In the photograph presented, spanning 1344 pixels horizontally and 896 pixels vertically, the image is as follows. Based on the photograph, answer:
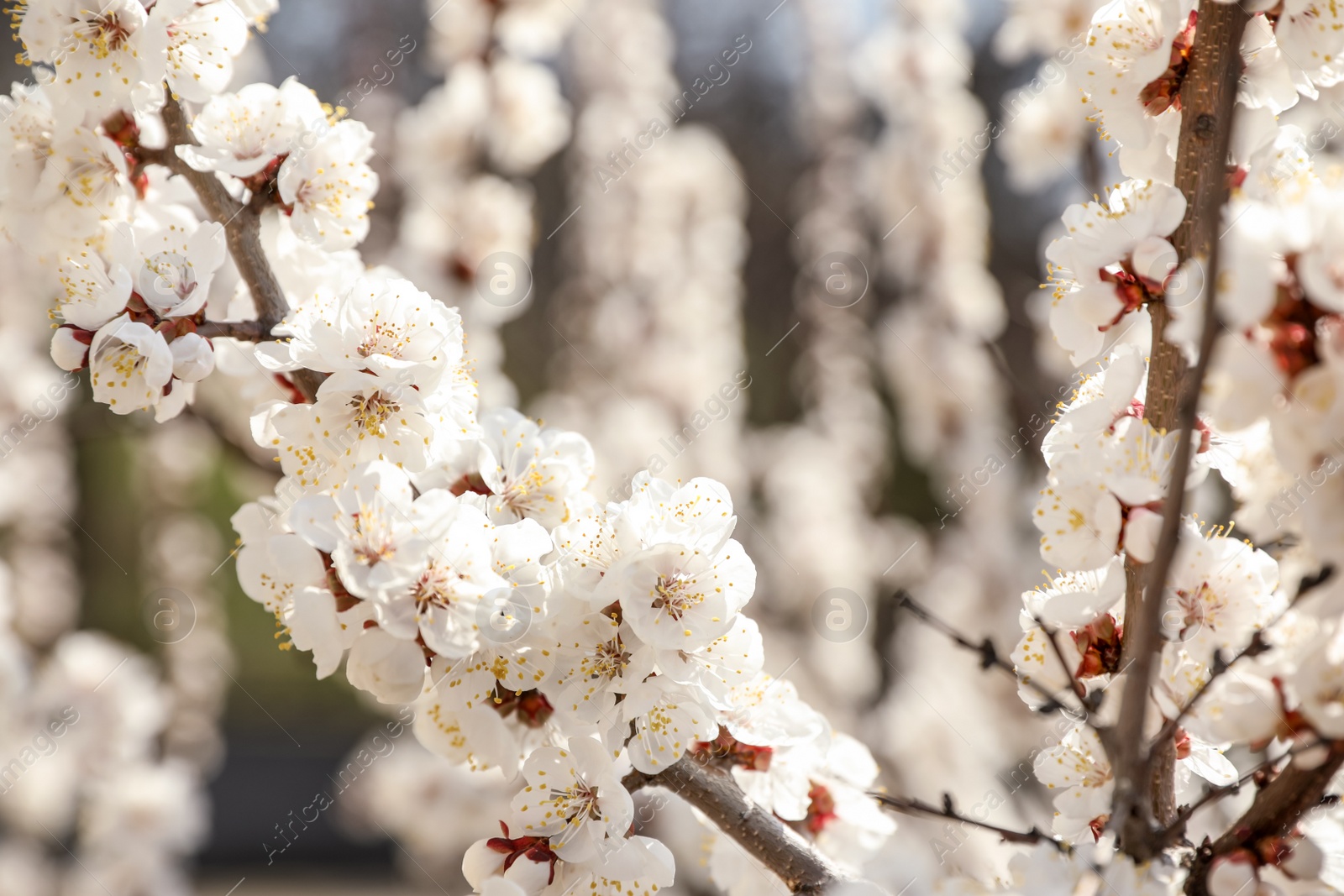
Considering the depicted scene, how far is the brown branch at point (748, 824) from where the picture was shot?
116 cm

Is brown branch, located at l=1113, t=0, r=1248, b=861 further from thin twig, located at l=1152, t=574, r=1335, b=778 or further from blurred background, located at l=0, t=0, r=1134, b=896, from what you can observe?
blurred background, located at l=0, t=0, r=1134, b=896

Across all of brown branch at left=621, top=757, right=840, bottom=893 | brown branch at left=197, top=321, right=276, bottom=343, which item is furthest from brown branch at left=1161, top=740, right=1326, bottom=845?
brown branch at left=197, top=321, right=276, bottom=343

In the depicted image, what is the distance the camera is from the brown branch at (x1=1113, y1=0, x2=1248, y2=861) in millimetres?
781

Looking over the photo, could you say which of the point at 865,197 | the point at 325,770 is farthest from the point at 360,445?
the point at 325,770

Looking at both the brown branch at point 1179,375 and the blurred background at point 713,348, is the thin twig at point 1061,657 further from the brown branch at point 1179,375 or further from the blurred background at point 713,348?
the blurred background at point 713,348

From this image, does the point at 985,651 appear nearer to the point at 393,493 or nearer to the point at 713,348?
the point at 393,493

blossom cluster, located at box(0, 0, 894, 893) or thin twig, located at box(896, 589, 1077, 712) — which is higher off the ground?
thin twig, located at box(896, 589, 1077, 712)

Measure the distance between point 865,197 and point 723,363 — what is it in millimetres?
1141

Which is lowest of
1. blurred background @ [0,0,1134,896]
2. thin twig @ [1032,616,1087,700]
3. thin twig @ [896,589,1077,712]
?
blurred background @ [0,0,1134,896]

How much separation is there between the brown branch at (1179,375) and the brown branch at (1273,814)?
0.22 feet

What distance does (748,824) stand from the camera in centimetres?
118

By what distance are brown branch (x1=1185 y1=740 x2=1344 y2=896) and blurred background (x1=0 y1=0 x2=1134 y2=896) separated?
1.63 metres

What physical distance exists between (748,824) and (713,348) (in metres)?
3.39

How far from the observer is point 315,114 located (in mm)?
1369
